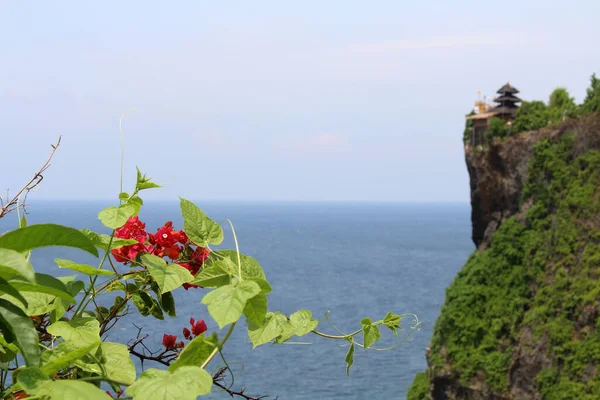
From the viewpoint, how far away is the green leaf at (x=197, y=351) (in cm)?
127

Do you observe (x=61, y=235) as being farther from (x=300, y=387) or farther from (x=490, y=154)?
(x=300, y=387)

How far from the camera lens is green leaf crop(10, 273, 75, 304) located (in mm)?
1198

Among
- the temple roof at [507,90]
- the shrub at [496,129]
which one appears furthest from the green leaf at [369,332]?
the temple roof at [507,90]

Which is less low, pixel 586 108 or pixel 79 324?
pixel 586 108

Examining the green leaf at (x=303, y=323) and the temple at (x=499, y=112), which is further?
the temple at (x=499, y=112)

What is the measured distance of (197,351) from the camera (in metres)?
1.30

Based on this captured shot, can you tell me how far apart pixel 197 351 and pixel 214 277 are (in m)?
0.20

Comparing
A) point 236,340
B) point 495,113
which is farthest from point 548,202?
point 236,340

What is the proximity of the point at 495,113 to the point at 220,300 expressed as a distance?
75.9 feet

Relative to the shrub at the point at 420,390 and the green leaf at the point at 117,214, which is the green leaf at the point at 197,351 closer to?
the green leaf at the point at 117,214

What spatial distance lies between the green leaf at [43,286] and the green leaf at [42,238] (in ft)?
0.20

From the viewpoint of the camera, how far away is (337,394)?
31.3m

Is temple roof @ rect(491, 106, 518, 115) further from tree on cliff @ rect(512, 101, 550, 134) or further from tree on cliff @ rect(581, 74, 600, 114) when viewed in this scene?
tree on cliff @ rect(581, 74, 600, 114)

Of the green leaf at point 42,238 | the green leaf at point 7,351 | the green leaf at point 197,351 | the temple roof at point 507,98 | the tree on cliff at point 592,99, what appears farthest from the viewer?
the temple roof at point 507,98
